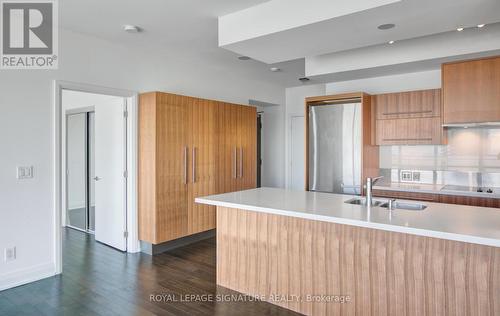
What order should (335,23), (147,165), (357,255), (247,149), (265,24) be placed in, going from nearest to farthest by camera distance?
(357,255) < (335,23) < (265,24) < (147,165) < (247,149)

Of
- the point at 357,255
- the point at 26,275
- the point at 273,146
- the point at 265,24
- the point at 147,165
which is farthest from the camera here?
the point at 273,146

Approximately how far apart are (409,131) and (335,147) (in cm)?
96

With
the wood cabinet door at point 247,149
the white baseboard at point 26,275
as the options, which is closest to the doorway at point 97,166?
the white baseboard at point 26,275

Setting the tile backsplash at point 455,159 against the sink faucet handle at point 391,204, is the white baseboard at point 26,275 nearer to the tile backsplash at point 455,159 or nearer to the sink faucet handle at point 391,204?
the sink faucet handle at point 391,204

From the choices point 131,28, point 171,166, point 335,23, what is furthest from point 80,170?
point 335,23

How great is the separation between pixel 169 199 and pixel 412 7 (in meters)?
3.23

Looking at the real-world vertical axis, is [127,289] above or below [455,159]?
below

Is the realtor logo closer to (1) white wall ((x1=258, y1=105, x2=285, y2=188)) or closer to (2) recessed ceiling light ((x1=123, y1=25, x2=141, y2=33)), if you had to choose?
(2) recessed ceiling light ((x1=123, y1=25, x2=141, y2=33))

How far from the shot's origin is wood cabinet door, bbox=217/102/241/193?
492 cm

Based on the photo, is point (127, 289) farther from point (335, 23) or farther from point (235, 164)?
point (335, 23)

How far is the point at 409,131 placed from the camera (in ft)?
14.3

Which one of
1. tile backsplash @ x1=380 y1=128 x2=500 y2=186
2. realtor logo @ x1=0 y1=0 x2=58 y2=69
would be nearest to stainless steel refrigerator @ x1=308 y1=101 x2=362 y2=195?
tile backsplash @ x1=380 y1=128 x2=500 y2=186

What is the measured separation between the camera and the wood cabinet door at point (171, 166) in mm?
4078

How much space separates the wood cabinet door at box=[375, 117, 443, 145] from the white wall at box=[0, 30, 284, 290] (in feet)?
11.2
